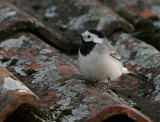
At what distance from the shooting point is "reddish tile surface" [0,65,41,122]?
2752 millimetres

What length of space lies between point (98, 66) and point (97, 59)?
0.32 feet

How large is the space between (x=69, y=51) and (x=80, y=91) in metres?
2.13

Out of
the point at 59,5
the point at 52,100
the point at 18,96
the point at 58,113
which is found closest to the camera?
the point at 18,96

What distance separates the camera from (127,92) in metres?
4.36

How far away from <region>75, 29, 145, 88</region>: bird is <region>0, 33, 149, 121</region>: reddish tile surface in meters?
0.16

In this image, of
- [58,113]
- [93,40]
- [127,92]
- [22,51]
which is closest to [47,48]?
[22,51]

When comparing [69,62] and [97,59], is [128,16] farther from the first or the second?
[97,59]

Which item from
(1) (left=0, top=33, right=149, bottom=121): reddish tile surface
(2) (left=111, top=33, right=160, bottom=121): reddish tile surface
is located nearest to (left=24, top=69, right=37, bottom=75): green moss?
(1) (left=0, top=33, right=149, bottom=121): reddish tile surface

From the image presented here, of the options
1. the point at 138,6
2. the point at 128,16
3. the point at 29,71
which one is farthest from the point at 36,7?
the point at 29,71

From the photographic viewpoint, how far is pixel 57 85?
3.86 meters

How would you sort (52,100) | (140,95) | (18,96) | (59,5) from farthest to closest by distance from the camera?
(59,5) < (140,95) < (52,100) < (18,96)

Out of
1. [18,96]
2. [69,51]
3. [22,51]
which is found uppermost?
[18,96]

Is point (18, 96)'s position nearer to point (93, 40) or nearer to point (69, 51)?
point (93, 40)

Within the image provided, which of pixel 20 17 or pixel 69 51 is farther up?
pixel 20 17
